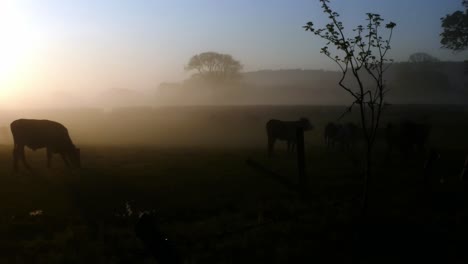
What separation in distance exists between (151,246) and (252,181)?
1051 centimetres

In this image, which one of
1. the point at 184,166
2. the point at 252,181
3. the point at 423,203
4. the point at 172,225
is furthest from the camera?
the point at 184,166

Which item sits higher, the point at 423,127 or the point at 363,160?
the point at 423,127

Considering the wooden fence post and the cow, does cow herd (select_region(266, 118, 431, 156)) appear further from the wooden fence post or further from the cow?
the cow

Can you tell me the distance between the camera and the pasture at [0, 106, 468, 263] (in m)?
8.62

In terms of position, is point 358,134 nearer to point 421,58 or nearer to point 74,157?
point 74,157

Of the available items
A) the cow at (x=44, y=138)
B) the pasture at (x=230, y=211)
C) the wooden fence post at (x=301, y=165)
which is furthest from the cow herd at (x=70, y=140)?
the wooden fence post at (x=301, y=165)

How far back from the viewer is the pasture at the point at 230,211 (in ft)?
28.3

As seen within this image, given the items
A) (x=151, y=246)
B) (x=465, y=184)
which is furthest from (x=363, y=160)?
(x=151, y=246)

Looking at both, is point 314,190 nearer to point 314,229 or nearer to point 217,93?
point 314,229

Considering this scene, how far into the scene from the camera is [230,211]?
39.7ft

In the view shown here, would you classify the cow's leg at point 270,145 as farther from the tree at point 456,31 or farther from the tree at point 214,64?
the tree at point 214,64

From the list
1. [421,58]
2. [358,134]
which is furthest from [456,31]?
[421,58]

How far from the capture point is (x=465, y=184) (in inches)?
573

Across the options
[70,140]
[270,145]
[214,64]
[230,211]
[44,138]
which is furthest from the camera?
[214,64]
